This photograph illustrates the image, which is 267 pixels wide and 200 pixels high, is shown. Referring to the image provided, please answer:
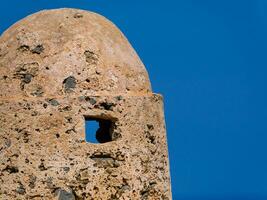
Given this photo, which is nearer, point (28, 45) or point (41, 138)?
point (41, 138)

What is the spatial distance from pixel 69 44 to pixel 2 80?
0.72m

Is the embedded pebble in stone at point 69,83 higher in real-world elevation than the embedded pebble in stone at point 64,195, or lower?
higher

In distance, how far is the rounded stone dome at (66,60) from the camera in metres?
6.08

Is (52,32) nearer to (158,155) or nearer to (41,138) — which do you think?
(41,138)

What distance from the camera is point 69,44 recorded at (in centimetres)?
625

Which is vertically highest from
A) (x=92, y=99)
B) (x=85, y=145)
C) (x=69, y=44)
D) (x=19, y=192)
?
(x=69, y=44)

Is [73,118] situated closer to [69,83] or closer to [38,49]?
[69,83]

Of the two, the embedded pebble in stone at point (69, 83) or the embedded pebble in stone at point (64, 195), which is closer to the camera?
the embedded pebble in stone at point (64, 195)

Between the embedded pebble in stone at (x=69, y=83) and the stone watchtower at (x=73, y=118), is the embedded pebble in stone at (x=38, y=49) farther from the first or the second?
the embedded pebble in stone at (x=69, y=83)

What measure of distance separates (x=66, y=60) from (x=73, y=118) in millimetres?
583

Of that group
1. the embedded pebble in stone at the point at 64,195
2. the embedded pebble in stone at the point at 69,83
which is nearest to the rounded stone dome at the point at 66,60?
the embedded pebble in stone at the point at 69,83

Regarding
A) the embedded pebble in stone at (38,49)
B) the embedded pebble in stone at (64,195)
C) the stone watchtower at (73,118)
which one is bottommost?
the embedded pebble in stone at (64,195)

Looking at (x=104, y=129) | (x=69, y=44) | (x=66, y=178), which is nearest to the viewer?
(x=66, y=178)

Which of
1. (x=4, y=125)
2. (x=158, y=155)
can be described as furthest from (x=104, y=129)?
(x=4, y=125)
